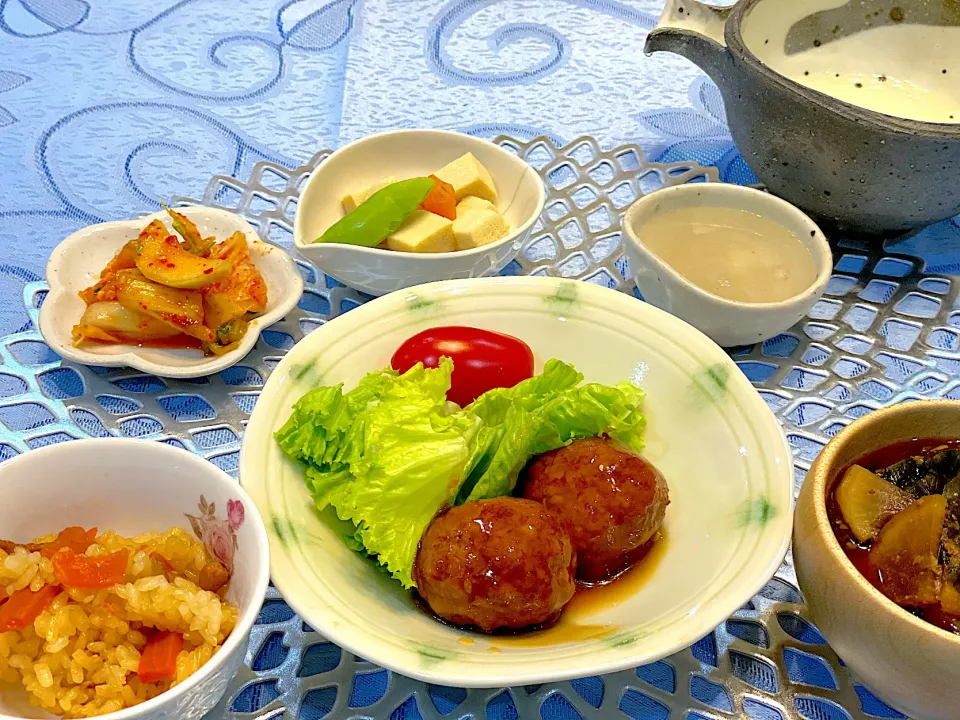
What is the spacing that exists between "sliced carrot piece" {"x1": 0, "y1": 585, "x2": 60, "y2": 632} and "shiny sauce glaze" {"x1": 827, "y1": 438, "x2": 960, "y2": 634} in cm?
112

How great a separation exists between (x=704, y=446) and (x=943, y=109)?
157cm

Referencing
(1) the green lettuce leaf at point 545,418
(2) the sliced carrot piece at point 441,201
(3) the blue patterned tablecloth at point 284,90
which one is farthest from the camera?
(3) the blue patterned tablecloth at point 284,90

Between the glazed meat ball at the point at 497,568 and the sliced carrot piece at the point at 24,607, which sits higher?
the glazed meat ball at the point at 497,568

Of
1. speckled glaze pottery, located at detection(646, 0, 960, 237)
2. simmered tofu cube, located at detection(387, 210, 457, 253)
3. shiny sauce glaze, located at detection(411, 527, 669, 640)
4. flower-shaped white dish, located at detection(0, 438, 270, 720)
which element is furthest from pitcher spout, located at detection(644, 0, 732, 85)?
flower-shaped white dish, located at detection(0, 438, 270, 720)

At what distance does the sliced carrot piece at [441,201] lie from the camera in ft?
6.47

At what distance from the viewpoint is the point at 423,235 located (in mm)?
1854

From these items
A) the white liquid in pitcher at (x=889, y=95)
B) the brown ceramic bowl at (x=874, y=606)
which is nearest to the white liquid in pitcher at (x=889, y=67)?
the white liquid in pitcher at (x=889, y=95)

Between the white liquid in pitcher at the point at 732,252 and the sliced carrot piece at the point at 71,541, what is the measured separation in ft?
4.28

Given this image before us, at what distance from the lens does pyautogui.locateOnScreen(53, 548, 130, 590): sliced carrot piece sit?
1.08m

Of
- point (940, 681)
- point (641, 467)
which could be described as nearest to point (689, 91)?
point (641, 467)

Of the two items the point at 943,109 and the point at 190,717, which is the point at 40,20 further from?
the point at 943,109

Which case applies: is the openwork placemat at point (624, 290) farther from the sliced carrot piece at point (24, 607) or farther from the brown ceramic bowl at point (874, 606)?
the sliced carrot piece at point (24, 607)

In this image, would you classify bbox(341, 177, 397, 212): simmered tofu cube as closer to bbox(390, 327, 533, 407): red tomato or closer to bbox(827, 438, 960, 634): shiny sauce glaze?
bbox(390, 327, 533, 407): red tomato

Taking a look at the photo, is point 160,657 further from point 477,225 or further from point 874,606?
point 477,225
